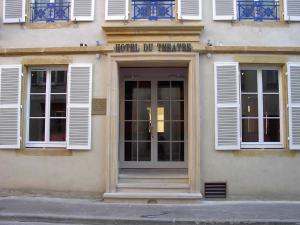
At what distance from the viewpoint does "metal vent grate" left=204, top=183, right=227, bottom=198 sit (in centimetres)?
955

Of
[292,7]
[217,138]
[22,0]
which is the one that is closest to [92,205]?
[217,138]

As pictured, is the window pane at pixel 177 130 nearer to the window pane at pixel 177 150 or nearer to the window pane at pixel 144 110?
the window pane at pixel 177 150

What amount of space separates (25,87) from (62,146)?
171 centimetres

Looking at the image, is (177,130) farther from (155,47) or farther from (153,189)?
(155,47)

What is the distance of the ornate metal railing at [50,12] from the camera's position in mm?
10109

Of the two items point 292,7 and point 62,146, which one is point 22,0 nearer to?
point 62,146

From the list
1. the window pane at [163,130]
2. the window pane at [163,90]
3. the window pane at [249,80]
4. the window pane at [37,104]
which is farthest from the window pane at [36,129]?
the window pane at [249,80]

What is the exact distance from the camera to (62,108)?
10164 millimetres

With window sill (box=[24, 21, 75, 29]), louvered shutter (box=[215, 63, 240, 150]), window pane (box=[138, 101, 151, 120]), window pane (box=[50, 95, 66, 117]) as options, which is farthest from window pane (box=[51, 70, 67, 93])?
louvered shutter (box=[215, 63, 240, 150])

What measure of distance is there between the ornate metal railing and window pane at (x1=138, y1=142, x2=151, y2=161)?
375cm

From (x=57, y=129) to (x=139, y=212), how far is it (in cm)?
315

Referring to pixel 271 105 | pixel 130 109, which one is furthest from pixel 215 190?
pixel 130 109

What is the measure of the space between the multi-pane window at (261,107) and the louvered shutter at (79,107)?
145 inches

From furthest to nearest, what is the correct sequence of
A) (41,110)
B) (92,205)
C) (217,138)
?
(41,110) < (217,138) < (92,205)
